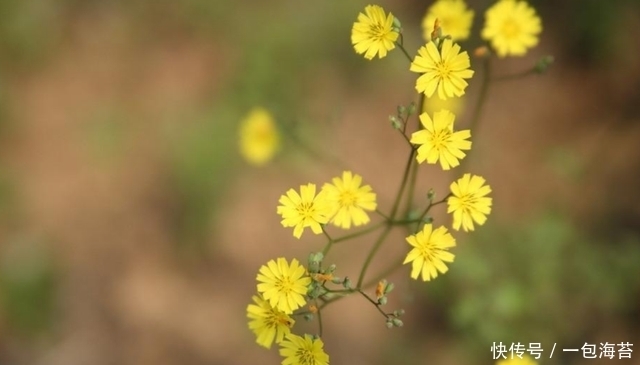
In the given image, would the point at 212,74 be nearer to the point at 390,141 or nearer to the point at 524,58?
the point at 390,141

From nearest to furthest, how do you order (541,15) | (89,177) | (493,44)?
1. (493,44)
2. (541,15)
3. (89,177)

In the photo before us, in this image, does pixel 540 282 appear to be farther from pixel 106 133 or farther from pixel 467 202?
pixel 106 133

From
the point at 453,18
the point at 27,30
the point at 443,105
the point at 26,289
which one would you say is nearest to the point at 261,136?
the point at 443,105

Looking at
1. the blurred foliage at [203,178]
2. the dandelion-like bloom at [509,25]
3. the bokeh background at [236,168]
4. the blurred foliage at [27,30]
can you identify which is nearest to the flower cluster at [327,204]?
the dandelion-like bloom at [509,25]

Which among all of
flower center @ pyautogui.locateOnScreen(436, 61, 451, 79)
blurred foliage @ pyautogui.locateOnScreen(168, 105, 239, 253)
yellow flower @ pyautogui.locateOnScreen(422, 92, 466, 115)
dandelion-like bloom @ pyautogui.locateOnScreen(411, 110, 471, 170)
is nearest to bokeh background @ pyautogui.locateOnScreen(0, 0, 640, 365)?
blurred foliage @ pyautogui.locateOnScreen(168, 105, 239, 253)

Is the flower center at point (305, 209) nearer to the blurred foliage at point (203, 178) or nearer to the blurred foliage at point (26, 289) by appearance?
the blurred foliage at point (203, 178)

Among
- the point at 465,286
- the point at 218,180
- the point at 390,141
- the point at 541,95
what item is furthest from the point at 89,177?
the point at 541,95
